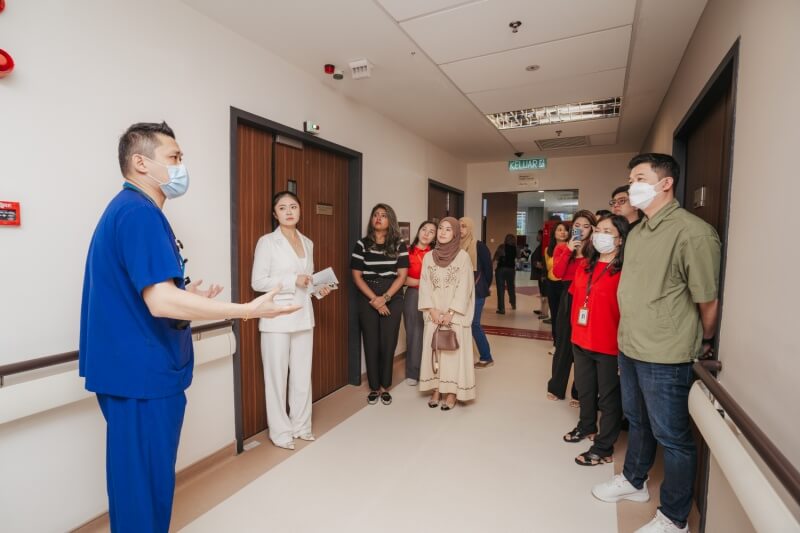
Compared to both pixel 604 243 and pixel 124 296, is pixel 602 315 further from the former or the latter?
pixel 124 296

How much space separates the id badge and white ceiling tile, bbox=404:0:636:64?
1.76 m

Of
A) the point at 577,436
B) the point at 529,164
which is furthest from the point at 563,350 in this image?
the point at 529,164

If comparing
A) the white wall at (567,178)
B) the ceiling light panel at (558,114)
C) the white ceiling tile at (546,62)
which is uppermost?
the ceiling light panel at (558,114)

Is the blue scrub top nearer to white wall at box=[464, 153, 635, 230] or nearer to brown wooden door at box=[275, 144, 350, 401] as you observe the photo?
brown wooden door at box=[275, 144, 350, 401]

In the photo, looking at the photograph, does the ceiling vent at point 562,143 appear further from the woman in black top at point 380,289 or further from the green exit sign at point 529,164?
the woman in black top at point 380,289

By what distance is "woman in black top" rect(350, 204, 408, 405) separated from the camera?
11.6ft

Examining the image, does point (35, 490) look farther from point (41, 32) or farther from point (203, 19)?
point (203, 19)

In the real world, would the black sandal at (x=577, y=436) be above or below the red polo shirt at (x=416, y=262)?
below

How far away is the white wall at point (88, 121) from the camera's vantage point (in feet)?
5.37

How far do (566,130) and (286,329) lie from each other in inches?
161

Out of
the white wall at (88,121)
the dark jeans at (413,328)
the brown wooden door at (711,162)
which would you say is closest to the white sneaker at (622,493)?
the brown wooden door at (711,162)

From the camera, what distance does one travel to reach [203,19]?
236 cm

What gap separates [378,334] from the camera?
143 inches

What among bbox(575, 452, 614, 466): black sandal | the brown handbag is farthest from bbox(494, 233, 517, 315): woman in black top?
bbox(575, 452, 614, 466): black sandal
